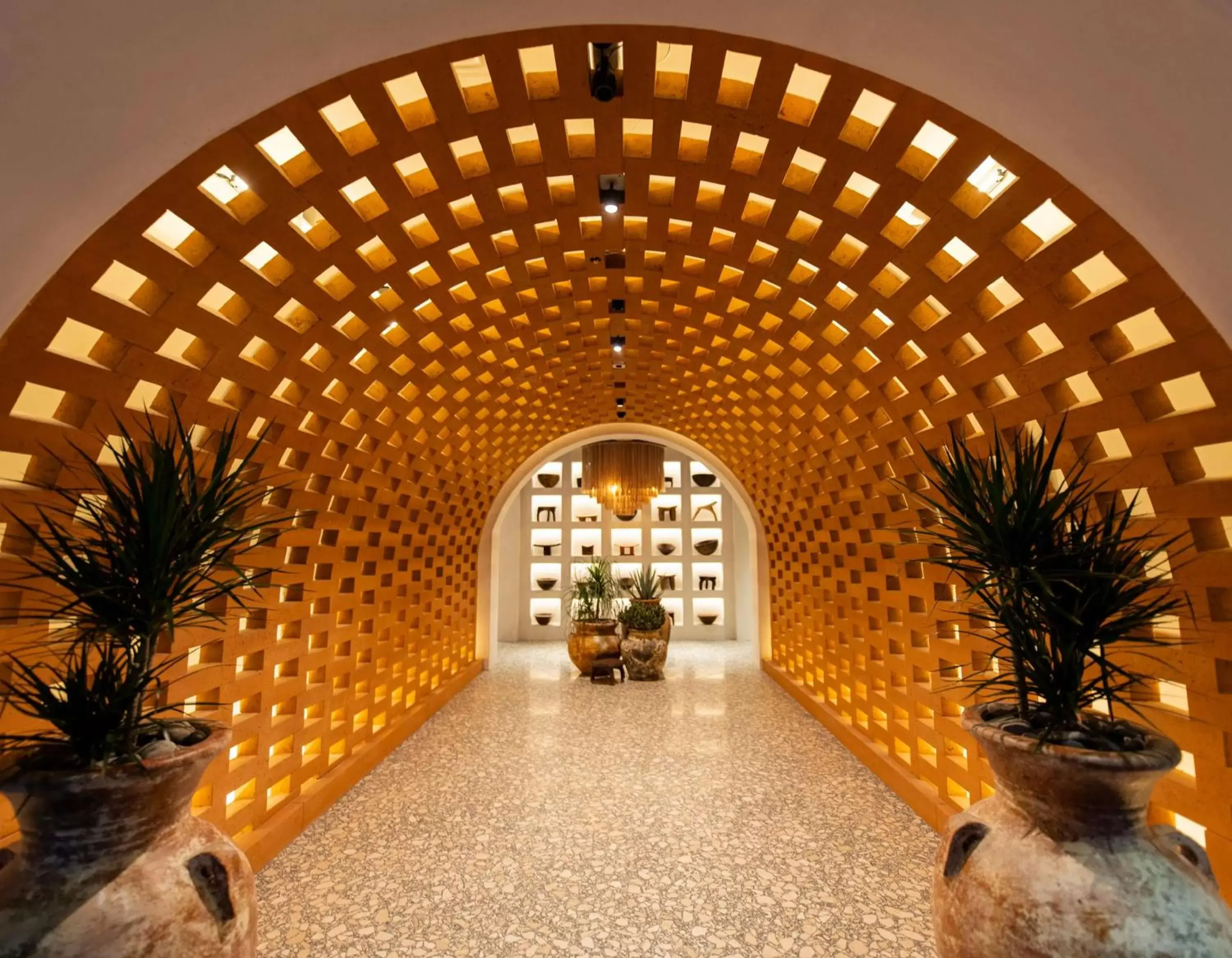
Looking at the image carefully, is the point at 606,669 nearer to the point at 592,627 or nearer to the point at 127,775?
the point at 592,627

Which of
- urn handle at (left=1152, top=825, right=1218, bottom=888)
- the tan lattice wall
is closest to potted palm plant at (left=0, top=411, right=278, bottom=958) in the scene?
the tan lattice wall

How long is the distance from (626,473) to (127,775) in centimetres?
677

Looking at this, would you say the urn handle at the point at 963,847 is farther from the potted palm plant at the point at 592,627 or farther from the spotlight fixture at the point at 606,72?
the potted palm plant at the point at 592,627

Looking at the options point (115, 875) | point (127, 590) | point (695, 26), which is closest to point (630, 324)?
point (695, 26)

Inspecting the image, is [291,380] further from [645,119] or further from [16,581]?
[645,119]

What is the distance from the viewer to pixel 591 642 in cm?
669

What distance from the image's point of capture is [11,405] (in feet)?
5.40

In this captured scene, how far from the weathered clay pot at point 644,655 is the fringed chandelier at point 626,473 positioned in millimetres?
1940

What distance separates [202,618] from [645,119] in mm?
2820

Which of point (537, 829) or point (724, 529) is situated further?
point (724, 529)

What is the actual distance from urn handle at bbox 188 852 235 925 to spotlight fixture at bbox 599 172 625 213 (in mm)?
2696

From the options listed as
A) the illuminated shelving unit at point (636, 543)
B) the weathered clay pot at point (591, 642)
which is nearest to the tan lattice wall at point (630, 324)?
the weathered clay pot at point (591, 642)

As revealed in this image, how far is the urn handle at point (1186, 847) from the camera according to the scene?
1.26 meters

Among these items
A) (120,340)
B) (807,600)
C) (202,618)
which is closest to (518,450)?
(807,600)
